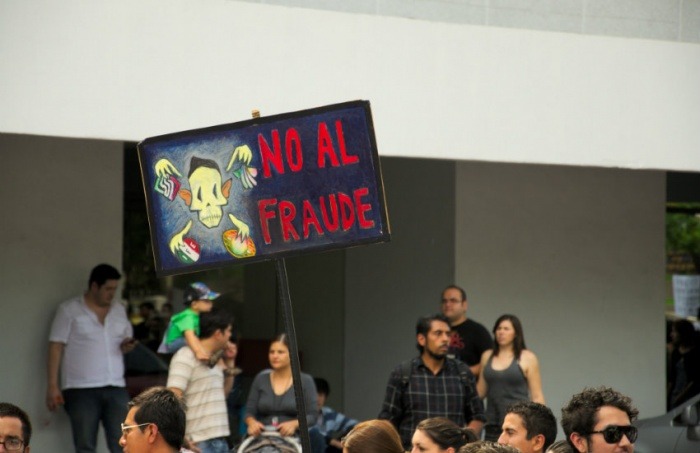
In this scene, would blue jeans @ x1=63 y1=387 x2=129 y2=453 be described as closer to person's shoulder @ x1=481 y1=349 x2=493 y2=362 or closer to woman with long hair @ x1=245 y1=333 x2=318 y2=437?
woman with long hair @ x1=245 y1=333 x2=318 y2=437

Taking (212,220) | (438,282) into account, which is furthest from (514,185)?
(212,220)

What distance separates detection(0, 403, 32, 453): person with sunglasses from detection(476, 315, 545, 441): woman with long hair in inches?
159

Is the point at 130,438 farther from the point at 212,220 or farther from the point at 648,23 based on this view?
the point at 648,23

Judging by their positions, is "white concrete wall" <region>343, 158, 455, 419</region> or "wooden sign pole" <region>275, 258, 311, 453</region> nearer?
"wooden sign pole" <region>275, 258, 311, 453</region>

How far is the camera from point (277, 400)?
28.8 ft

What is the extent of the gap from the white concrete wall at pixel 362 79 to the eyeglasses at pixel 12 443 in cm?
318

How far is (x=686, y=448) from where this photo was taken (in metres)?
10.1

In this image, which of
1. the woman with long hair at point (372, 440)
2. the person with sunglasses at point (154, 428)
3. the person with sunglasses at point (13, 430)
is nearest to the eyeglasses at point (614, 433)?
the woman with long hair at point (372, 440)

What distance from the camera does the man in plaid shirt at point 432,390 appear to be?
8.58 m

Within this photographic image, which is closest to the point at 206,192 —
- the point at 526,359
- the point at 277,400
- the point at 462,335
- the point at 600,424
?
the point at 600,424

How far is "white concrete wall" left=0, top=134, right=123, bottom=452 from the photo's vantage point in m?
9.86

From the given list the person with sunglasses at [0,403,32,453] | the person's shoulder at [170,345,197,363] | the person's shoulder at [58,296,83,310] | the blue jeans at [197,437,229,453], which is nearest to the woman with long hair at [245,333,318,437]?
the blue jeans at [197,437,229,453]

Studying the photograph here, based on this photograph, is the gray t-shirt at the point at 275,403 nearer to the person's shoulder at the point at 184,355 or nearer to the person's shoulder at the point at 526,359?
the person's shoulder at the point at 184,355

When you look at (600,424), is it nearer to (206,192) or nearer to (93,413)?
(206,192)
